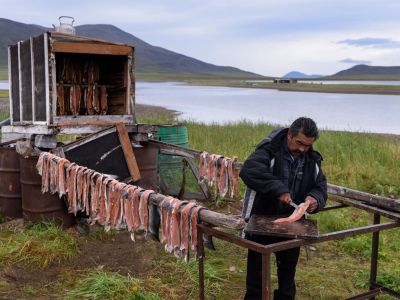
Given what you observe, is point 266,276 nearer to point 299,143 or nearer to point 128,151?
point 299,143

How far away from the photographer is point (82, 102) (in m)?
7.52

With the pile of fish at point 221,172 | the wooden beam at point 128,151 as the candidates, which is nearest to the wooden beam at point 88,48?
the wooden beam at point 128,151

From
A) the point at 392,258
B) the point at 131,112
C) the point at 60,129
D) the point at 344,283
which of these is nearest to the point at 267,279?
the point at 344,283

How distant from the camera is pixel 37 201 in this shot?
629 centimetres

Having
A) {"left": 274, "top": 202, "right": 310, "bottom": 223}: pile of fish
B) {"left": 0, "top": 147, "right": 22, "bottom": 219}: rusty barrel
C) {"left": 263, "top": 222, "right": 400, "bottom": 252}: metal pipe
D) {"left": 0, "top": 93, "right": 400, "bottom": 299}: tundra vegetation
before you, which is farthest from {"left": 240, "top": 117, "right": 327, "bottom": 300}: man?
{"left": 0, "top": 147, "right": 22, "bottom": 219}: rusty barrel

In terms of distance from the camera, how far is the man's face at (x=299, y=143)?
3.56 meters

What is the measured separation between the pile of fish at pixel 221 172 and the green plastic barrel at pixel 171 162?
281cm

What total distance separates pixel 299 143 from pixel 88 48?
391cm

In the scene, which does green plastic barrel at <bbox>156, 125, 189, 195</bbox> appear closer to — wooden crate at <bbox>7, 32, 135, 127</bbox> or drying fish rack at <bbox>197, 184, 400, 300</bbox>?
wooden crate at <bbox>7, 32, 135, 127</bbox>

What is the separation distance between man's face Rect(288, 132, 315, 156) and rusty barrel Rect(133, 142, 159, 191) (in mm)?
3895

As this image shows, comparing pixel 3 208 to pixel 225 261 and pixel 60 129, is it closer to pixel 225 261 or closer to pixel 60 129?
pixel 60 129

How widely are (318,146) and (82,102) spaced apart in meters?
7.04

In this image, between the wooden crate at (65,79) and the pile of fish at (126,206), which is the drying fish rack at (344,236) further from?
the wooden crate at (65,79)

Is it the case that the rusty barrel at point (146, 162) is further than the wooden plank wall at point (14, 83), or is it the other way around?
the rusty barrel at point (146, 162)
